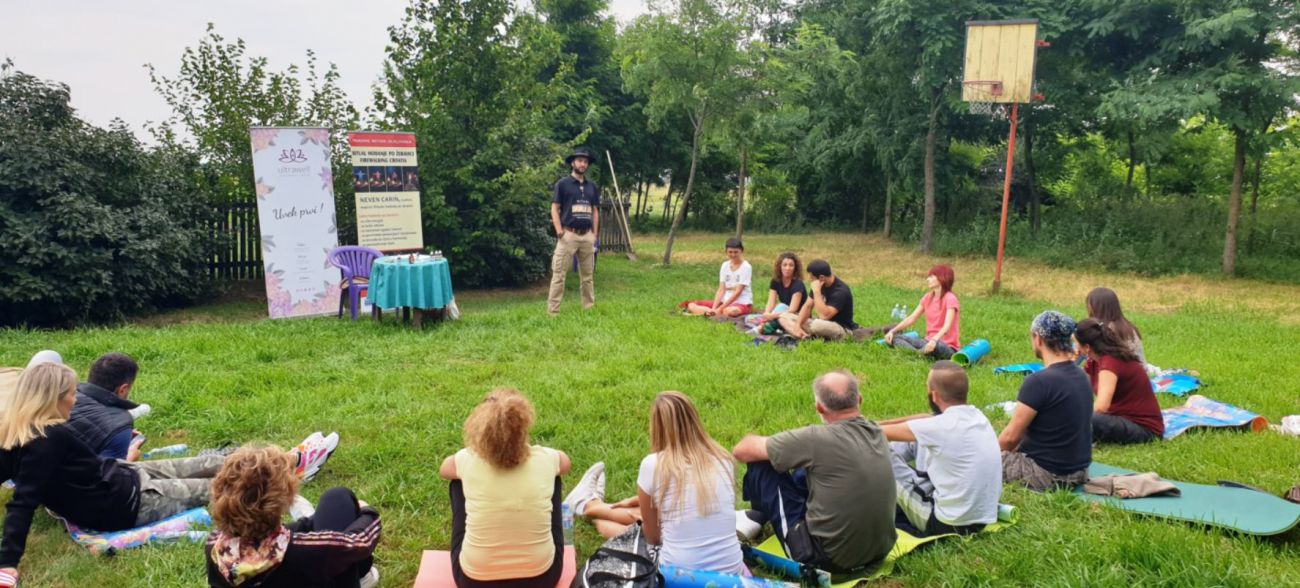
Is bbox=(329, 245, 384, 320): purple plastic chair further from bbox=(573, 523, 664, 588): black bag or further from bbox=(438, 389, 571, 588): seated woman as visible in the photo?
bbox=(573, 523, 664, 588): black bag

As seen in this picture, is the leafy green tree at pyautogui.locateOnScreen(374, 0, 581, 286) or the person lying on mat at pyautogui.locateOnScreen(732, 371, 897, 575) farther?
the leafy green tree at pyautogui.locateOnScreen(374, 0, 581, 286)

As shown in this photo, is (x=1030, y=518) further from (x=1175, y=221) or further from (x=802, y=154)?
(x=802, y=154)

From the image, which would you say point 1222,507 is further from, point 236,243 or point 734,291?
point 236,243

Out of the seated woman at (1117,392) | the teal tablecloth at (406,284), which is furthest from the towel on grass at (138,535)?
the seated woman at (1117,392)

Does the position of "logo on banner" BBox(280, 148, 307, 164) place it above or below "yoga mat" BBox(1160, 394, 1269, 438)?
above

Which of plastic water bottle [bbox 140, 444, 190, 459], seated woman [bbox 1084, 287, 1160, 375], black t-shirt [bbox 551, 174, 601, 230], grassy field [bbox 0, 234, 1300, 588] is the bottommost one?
plastic water bottle [bbox 140, 444, 190, 459]

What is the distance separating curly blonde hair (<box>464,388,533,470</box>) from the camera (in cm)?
300

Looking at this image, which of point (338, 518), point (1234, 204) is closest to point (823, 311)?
point (338, 518)

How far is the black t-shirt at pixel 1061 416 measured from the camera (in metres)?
4.10

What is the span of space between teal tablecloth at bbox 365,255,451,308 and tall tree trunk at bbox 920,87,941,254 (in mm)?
13116

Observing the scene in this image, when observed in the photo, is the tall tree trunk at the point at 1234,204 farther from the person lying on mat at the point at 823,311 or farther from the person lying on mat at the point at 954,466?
the person lying on mat at the point at 954,466

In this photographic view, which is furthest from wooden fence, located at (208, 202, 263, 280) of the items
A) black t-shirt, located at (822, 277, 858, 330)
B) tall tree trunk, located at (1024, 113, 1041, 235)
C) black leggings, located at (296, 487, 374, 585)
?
tall tree trunk, located at (1024, 113, 1041, 235)

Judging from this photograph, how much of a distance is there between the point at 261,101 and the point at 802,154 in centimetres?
1421

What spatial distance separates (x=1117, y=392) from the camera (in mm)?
5047
